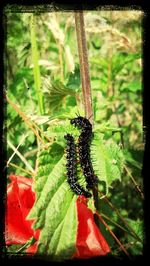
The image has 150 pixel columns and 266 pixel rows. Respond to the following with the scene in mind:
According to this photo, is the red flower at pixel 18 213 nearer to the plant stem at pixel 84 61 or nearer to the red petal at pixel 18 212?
the red petal at pixel 18 212

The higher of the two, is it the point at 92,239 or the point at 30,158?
the point at 30,158

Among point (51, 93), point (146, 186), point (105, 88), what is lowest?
point (146, 186)

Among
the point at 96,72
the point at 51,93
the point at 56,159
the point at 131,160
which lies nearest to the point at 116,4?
the point at 51,93

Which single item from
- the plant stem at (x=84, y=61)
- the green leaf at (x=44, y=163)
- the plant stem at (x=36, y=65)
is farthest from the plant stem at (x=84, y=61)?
the plant stem at (x=36, y=65)

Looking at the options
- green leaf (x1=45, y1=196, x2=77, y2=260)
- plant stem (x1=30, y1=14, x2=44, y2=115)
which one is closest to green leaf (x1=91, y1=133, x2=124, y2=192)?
green leaf (x1=45, y1=196, x2=77, y2=260)

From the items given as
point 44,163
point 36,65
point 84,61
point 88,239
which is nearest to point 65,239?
point 88,239

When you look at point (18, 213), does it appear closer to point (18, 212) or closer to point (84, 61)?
point (18, 212)

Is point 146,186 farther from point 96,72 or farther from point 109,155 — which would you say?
point 96,72
